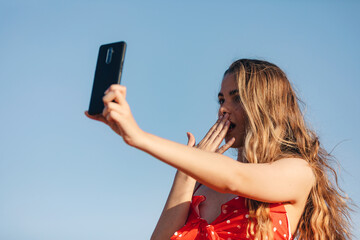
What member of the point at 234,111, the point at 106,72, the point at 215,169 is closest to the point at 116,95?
the point at 106,72

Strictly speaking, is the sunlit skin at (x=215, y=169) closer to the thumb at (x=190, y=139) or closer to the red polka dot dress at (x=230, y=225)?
the thumb at (x=190, y=139)

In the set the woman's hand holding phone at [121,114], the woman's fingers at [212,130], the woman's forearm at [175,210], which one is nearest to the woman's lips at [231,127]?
the woman's fingers at [212,130]

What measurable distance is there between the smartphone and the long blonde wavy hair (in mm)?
1717

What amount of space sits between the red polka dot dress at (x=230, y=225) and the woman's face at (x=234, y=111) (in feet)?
2.45

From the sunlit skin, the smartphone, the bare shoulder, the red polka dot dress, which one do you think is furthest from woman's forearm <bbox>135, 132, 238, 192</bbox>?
the red polka dot dress

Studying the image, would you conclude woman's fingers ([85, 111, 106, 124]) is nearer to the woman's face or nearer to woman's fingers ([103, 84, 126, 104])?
woman's fingers ([103, 84, 126, 104])

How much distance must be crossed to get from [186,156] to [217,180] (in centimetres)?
32

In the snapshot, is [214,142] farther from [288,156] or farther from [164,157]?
[164,157]

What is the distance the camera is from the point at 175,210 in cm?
381

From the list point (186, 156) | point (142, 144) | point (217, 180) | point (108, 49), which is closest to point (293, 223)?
point (217, 180)

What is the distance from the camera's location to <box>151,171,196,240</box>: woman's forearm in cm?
378

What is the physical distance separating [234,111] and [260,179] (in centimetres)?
130

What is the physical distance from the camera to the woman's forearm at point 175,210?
378 cm

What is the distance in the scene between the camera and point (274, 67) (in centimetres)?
439
